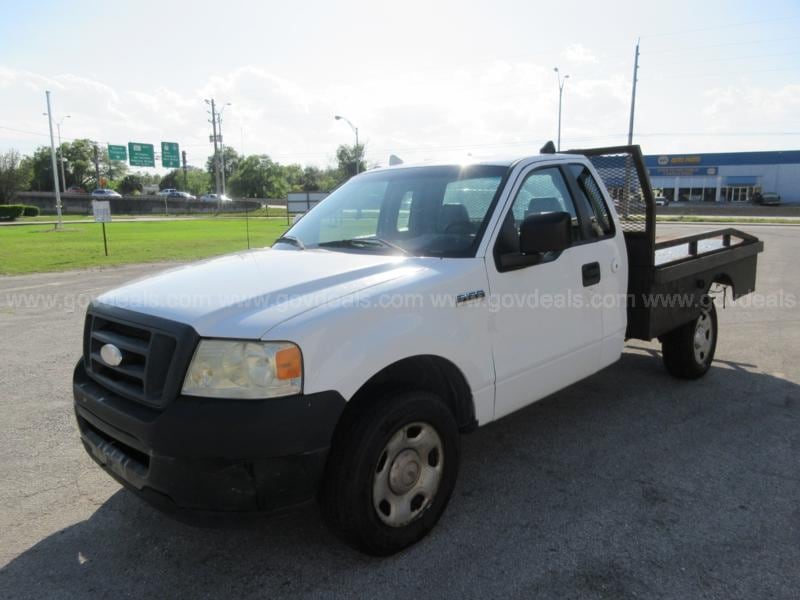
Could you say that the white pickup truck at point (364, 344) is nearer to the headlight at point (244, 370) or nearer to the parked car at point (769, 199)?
the headlight at point (244, 370)

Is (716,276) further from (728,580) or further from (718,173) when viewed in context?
(718,173)

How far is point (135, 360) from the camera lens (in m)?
2.72

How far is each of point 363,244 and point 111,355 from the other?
1.51 meters

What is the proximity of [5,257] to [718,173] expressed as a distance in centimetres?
7037

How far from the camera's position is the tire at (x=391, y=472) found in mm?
2596

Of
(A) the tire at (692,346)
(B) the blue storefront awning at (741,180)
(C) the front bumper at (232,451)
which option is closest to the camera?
(C) the front bumper at (232,451)

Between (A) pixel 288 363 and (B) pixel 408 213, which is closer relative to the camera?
(A) pixel 288 363

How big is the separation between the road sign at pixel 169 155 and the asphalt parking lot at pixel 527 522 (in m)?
69.3

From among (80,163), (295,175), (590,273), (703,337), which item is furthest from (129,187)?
(590,273)

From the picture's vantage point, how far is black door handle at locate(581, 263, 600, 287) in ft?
12.8

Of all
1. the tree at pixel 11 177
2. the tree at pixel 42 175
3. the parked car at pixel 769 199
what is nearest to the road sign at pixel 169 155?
the tree at pixel 11 177

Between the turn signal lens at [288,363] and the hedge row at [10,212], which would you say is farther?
the hedge row at [10,212]

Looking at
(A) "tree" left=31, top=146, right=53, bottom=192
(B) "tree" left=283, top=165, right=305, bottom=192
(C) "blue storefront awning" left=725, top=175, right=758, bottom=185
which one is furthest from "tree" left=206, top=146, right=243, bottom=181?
(C) "blue storefront awning" left=725, top=175, right=758, bottom=185

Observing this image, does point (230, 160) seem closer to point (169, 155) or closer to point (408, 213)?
point (169, 155)
